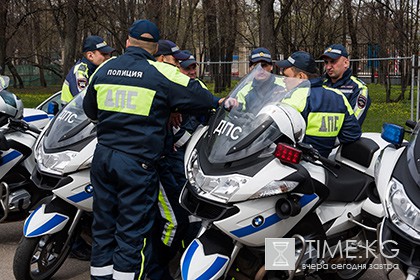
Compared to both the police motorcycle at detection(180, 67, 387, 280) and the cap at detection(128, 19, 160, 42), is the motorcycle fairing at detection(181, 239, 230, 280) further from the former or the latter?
the cap at detection(128, 19, 160, 42)

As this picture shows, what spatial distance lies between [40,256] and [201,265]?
Result: 1.68m

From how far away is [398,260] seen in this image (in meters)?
3.13

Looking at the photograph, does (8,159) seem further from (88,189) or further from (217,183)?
(217,183)

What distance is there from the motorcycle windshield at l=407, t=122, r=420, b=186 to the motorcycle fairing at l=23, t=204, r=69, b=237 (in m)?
2.59

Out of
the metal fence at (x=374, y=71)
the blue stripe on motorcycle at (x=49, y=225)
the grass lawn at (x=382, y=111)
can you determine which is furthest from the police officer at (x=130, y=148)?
the metal fence at (x=374, y=71)

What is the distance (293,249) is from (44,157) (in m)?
2.07

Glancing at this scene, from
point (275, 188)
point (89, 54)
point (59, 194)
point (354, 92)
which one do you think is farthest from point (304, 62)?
point (89, 54)

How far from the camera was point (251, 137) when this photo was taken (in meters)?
3.86

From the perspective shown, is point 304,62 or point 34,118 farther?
point 34,118

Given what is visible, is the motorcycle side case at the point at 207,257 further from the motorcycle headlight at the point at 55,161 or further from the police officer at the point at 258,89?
the motorcycle headlight at the point at 55,161

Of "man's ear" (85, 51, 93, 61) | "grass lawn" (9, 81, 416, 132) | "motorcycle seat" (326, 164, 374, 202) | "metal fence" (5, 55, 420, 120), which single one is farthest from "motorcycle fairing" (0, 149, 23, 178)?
"metal fence" (5, 55, 420, 120)

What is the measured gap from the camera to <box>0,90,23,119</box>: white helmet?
578 cm

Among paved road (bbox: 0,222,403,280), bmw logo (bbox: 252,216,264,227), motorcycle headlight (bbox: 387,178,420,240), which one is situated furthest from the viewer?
paved road (bbox: 0,222,403,280)

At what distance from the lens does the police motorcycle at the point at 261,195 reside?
3699 mm
